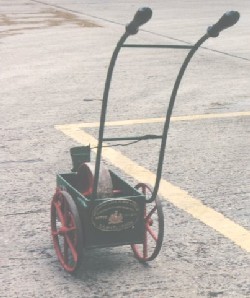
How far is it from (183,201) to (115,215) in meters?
1.72

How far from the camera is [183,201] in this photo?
6406 mm

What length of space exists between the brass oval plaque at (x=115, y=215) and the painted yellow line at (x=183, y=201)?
99 centimetres

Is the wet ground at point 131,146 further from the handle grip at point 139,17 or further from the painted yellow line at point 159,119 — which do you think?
the handle grip at point 139,17

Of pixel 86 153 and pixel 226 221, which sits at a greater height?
pixel 86 153

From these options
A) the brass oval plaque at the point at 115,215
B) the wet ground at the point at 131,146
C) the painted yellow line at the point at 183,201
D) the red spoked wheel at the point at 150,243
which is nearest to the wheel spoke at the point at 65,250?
the wet ground at the point at 131,146

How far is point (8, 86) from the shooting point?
11602 mm

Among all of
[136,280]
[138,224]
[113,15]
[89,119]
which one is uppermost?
[138,224]

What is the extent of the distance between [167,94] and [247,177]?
13.5 feet

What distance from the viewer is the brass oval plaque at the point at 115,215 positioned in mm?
4727

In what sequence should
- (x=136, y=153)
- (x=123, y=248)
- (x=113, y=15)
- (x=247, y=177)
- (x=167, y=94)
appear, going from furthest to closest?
(x=113, y=15)
(x=167, y=94)
(x=136, y=153)
(x=247, y=177)
(x=123, y=248)

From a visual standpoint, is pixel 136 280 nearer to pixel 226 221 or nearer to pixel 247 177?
pixel 226 221

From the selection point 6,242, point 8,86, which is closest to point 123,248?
point 6,242

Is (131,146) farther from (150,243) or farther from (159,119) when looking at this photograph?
(150,243)

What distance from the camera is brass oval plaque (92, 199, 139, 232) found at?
473cm
